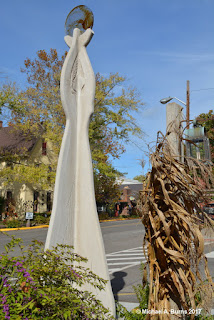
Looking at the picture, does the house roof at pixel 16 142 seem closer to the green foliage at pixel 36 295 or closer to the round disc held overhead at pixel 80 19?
the round disc held overhead at pixel 80 19

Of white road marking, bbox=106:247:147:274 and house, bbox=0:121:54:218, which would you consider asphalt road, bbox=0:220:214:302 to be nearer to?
white road marking, bbox=106:247:147:274

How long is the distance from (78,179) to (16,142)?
86.1ft

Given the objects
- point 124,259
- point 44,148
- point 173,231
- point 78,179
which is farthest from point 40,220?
point 173,231

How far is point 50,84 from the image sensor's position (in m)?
26.7

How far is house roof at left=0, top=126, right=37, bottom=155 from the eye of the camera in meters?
27.3

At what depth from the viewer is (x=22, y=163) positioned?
2780 centimetres

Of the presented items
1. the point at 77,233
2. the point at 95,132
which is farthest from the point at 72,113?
the point at 95,132

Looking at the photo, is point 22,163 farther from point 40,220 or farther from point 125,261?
point 125,261

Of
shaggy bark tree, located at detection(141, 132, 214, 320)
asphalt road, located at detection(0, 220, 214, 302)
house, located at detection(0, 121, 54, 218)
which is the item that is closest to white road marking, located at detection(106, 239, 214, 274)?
asphalt road, located at detection(0, 220, 214, 302)

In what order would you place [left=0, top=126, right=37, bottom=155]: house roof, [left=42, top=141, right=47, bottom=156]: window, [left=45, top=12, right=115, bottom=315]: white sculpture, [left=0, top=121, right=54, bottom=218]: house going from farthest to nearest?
[left=42, top=141, right=47, bottom=156]: window → [left=0, top=126, right=37, bottom=155]: house roof → [left=0, top=121, right=54, bottom=218]: house → [left=45, top=12, right=115, bottom=315]: white sculpture

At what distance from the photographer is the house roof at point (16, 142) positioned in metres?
27.3

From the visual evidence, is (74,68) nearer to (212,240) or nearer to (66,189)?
(66,189)

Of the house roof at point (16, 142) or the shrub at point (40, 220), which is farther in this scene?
the house roof at point (16, 142)

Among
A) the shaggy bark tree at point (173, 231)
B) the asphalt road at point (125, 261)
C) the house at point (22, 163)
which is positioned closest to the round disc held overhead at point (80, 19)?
the shaggy bark tree at point (173, 231)
